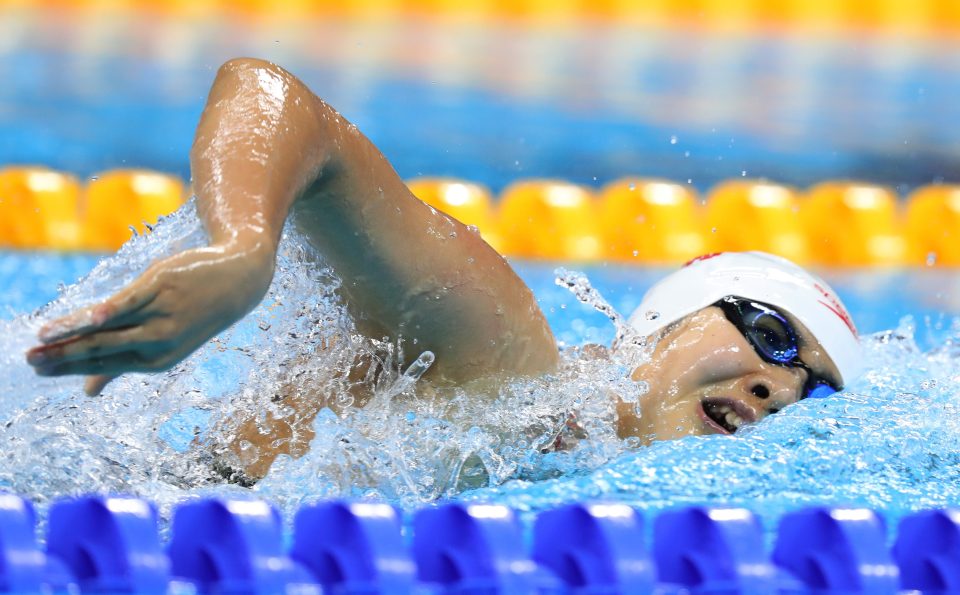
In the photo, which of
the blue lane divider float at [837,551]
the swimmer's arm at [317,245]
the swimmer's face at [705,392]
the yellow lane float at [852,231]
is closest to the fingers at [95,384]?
the swimmer's arm at [317,245]

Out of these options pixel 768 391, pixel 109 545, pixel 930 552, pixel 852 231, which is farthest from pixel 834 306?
pixel 852 231

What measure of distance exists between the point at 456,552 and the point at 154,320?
48 centimetres

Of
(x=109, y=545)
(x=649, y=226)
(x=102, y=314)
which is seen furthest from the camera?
(x=649, y=226)

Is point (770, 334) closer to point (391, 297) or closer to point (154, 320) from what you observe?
point (391, 297)

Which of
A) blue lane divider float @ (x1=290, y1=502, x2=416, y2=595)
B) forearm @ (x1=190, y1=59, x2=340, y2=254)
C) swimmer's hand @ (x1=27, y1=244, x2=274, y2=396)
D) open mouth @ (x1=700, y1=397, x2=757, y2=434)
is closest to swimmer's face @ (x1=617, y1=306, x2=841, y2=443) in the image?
open mouth @ (x1=700, y1=397, x2=757, y2=434)

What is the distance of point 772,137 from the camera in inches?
265

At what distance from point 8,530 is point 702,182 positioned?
554cm

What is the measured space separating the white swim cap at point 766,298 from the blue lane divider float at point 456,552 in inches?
21.7

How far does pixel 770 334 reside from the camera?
1.90m

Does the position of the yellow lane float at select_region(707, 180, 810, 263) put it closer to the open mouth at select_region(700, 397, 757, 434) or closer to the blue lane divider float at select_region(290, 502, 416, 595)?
the open mouth at select_region(700, 397, 757, 434)

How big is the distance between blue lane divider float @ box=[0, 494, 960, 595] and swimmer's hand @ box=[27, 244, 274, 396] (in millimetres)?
283

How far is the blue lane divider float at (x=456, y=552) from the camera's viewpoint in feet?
4.17

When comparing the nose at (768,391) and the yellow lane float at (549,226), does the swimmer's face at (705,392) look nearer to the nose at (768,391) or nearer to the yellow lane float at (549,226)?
the nose at (768,391)

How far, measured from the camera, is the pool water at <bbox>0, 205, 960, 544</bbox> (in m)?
1.62
